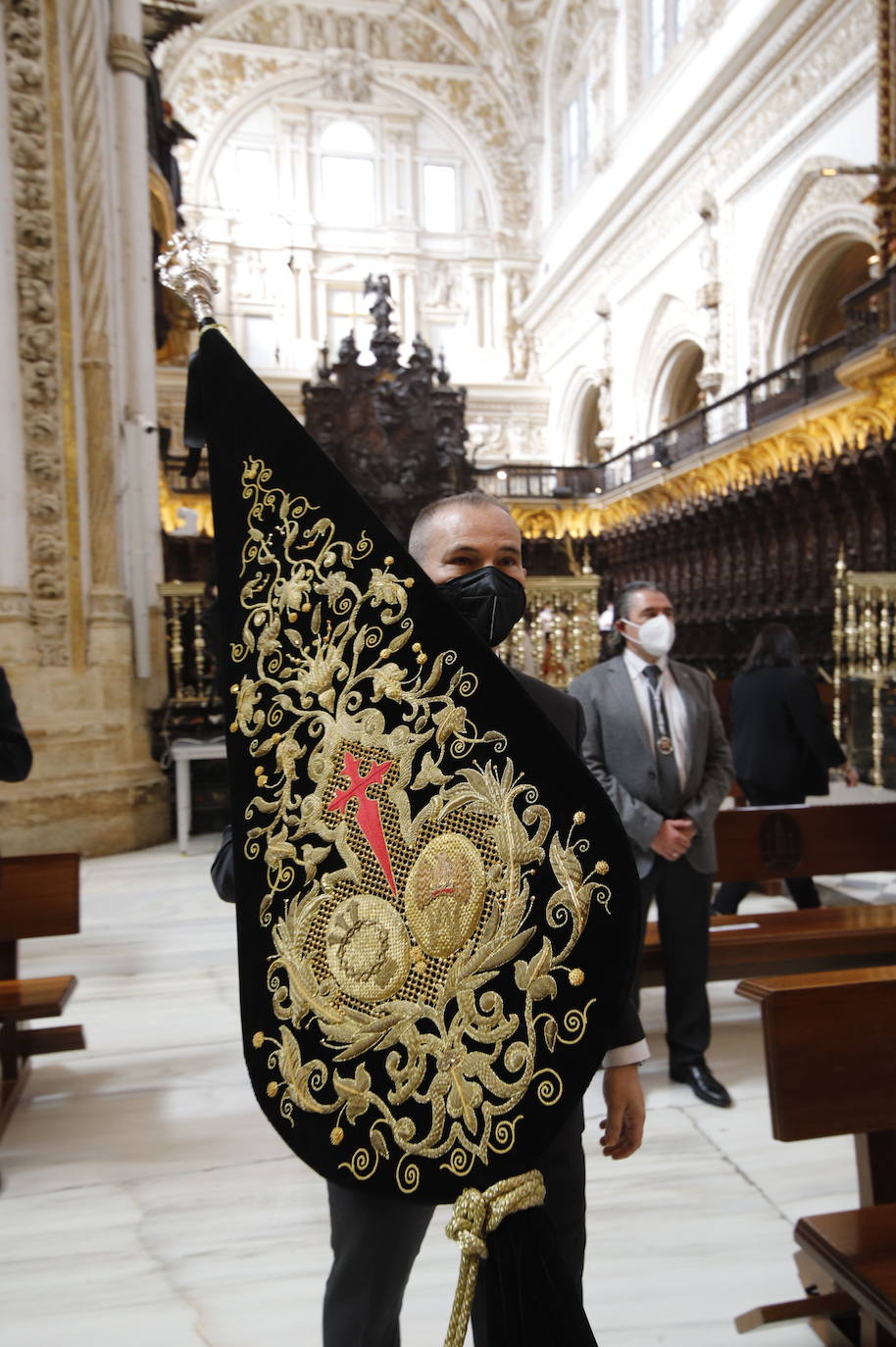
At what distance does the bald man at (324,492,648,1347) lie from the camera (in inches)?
49.4

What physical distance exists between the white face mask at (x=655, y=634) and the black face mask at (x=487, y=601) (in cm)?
178

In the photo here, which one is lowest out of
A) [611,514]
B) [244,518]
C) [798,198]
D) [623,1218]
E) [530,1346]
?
[623,1218]

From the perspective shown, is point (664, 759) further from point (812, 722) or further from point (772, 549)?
point (772, 549)

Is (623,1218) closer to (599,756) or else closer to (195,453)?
(599,756)

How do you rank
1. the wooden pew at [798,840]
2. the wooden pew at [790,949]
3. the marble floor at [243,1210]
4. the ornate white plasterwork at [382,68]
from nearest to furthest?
the marble floor at [243,1210] < the wooden pew at [790,949] < the wooden pew at [798,840] < the ornate white plasterwork at [382,68]

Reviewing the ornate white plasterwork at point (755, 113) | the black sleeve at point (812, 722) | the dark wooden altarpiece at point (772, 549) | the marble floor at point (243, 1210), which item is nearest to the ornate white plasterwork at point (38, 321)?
the marble floor at point (243, 1210)

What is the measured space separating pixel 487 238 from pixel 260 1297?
110 ft

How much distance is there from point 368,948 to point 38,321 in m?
6.87

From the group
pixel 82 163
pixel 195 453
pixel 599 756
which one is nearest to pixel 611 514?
pixel 82 163

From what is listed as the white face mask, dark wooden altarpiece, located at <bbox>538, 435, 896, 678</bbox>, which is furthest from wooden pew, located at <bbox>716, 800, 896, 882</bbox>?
dark wooden altarpiece, located at <bbox>538, 435, 896, 678</bbox>

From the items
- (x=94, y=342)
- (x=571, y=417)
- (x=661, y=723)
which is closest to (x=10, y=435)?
(x=94, y=342)

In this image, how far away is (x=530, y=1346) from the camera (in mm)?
1086

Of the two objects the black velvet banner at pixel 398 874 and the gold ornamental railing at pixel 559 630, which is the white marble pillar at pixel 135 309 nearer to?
the gold ornamental railing at pixel 559 630

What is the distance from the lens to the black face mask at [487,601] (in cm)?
135
